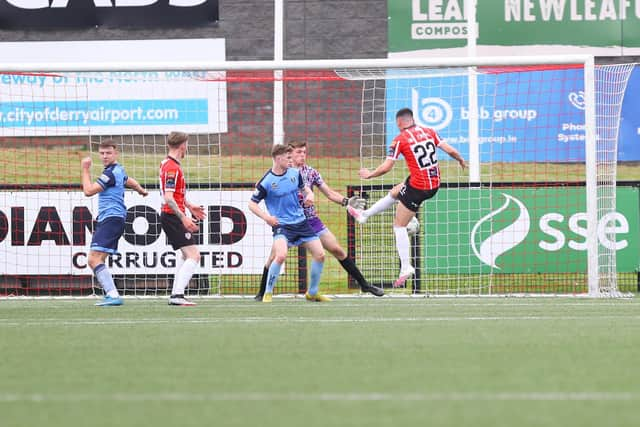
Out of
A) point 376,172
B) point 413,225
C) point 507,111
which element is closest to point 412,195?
point 413,225

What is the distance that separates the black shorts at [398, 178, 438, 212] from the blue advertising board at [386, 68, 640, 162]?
4.94 metres

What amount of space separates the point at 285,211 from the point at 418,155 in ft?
5.56

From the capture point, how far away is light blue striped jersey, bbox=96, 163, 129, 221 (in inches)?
468

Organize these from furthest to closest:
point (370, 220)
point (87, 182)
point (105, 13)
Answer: point (105, 13) < point (370, 220) < point (87, 182)

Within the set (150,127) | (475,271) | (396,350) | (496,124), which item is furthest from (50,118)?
(396,350)

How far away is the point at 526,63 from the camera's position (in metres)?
13.4

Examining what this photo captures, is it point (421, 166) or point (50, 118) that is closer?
point (421, 166)

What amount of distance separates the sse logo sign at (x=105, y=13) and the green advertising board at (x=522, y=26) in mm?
3681

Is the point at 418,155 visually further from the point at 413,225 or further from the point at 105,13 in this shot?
the point at 105,13

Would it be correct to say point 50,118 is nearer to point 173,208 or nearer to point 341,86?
point 341,86

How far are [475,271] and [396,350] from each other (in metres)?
7.21

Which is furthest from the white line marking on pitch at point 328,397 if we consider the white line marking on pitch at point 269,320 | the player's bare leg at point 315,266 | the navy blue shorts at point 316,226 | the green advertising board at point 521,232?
the green advertising board at point 521,232

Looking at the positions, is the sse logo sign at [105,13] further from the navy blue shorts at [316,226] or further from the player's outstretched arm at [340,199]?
the navy blue shorts at [316,226]

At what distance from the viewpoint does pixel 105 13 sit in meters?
21.4
